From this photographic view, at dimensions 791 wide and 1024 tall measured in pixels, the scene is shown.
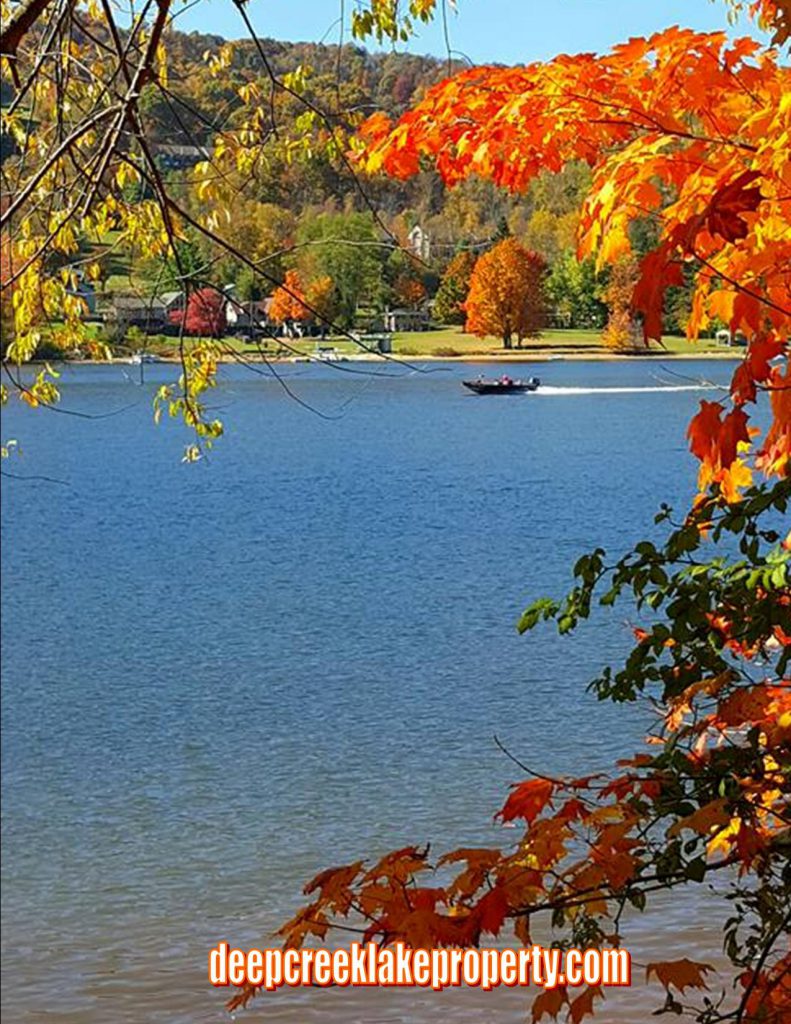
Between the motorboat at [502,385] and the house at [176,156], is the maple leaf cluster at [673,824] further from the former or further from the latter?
the motorboat at [502,385]

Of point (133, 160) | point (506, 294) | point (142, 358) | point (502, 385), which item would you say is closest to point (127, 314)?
point (142, 358)

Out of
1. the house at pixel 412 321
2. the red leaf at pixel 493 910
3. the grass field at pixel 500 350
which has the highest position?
the house at pixel 412 321

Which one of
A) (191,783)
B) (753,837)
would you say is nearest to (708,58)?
(753,837)

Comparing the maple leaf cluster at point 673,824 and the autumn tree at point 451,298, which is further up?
the autumn tree at point 451,298

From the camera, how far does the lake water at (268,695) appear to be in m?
5.63

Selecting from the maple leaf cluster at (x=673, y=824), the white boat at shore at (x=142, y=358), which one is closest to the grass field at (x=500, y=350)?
the white boat at shore at (x=142, y=358)

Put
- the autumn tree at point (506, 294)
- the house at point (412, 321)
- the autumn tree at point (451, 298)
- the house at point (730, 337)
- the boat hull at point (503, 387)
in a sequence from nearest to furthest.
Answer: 1. the house at point (730, 337)
2. the autumn tree at point (506, 294)
3. the autumn tree at point (451, 298)
4. the house at point (412, 321)
5. the boat hull at point (503, 387)

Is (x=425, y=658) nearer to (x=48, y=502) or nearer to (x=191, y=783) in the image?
(x=191, y=783)

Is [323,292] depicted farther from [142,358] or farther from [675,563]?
[675,563]

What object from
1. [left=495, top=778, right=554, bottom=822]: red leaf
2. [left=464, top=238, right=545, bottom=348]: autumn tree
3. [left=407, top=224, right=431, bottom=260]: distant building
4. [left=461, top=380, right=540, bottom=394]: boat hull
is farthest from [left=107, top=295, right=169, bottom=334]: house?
[left=461, top=380, right=540, bottom=394]: boat hull

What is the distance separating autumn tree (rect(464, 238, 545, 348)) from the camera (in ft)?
31.9

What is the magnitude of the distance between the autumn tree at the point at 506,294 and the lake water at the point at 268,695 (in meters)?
0.86

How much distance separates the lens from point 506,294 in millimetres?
10398

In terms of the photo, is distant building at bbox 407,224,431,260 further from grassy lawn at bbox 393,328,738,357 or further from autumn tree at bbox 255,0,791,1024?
grassy lawn at bbox 393,328,738,357
